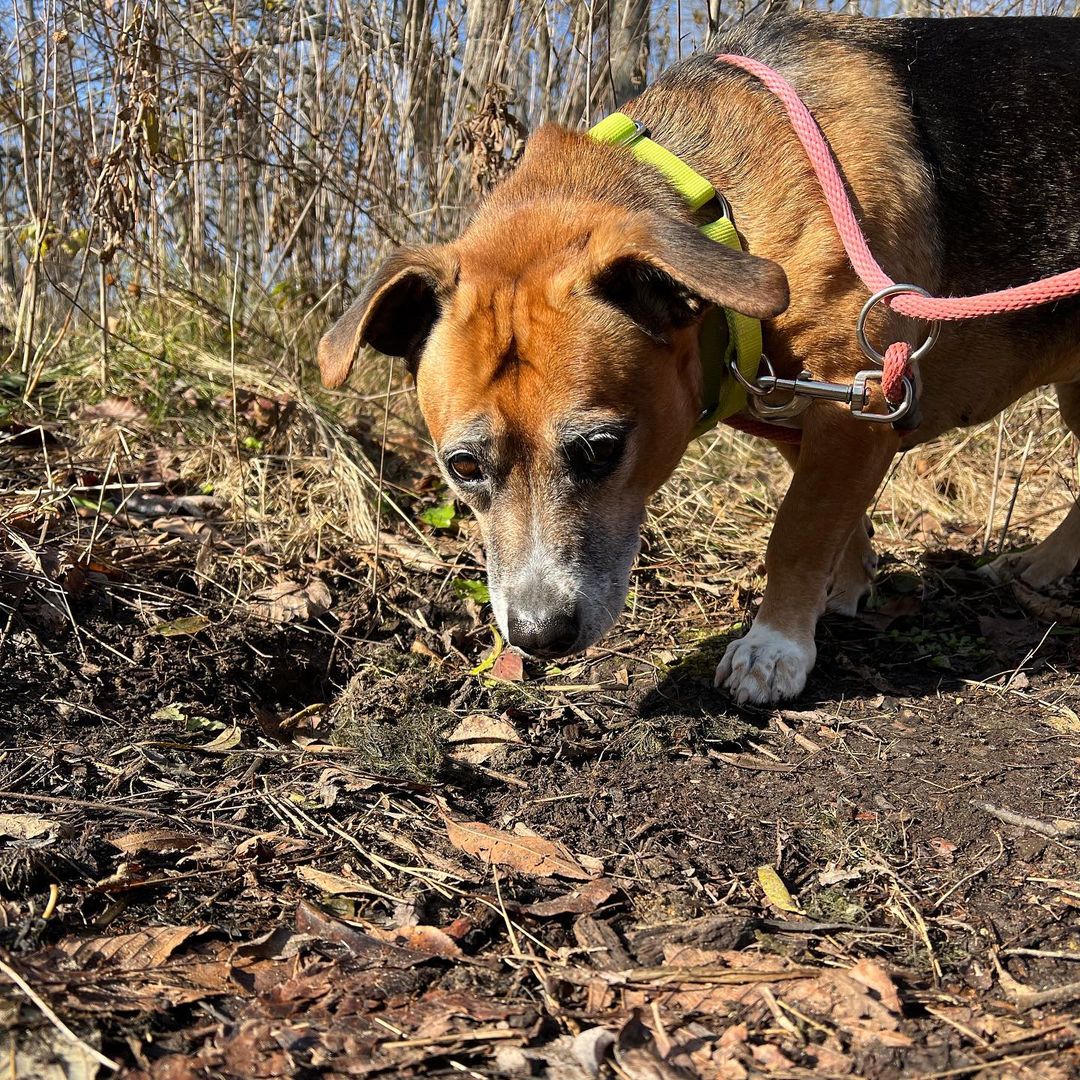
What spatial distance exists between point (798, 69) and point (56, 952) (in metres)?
3.19

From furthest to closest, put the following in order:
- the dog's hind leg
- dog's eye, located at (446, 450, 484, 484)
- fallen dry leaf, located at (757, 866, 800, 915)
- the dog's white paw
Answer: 1. the dog's hind leg
2. the dog's white paw
3. dog's eye, located at (446, 450, 484, 484)
4. fallen dry leaf, located at (757, 866, 800, 915)

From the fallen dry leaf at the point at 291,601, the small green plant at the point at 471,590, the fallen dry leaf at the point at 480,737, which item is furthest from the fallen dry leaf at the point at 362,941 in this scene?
the small green plant at the point at 471,590

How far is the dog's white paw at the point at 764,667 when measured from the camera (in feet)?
10.8

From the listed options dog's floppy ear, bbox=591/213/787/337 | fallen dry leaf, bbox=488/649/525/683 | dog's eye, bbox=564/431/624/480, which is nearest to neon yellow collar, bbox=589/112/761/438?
dog's floppy ear, bbox=591/213/787/337

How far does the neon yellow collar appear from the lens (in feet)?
9.92

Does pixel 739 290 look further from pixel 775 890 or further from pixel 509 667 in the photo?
pixel 509 667

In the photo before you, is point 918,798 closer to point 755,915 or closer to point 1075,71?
point 755,915

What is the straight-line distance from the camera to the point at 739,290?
2.54 metres

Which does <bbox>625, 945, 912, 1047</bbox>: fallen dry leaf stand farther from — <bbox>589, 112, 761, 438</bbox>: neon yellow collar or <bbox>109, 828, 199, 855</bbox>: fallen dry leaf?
<bbox>589, 112, 761, 438</bbox>: neon yellow collar

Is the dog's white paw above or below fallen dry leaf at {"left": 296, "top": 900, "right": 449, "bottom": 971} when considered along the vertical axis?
above

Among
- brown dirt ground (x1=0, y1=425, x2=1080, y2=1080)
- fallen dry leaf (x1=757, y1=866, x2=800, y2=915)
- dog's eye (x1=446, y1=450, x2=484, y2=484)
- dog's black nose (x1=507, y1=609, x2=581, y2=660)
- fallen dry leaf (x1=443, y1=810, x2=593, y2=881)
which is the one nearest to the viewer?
brown dirt ground (x1=0, y1=425, x2=1080, y2=1080)

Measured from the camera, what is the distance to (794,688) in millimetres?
3348

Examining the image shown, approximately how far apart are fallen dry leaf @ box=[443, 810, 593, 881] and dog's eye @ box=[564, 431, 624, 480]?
97 cm

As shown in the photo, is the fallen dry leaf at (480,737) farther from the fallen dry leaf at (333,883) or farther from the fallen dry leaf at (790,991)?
the fallen dry leaf at (790,991)
